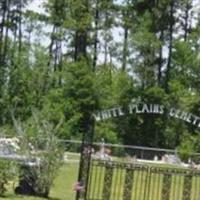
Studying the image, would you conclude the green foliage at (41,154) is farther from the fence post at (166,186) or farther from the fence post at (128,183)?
the fence post at (166,186)

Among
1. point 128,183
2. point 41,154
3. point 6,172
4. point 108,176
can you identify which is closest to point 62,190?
point 41,154

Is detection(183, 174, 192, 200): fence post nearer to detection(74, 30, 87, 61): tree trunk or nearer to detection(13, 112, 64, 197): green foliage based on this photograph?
detection(13, 112, 64, 197): green foliage

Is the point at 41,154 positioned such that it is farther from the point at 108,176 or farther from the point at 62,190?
the point at 62,190

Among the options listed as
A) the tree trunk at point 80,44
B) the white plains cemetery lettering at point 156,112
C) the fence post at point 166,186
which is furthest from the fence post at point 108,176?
the tree trunk at point 80,44

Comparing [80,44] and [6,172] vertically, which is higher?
[80,44]

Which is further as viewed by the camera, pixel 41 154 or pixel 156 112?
pixel 156 112

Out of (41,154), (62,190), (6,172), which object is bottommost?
(62,190)

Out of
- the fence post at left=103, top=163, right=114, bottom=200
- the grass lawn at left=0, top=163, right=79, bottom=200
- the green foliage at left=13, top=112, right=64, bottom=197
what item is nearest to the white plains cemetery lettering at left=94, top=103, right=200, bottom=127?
the green foliage at left=13, top=112, right=64, bottom=197

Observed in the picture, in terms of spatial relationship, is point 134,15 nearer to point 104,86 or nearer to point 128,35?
point 128,35

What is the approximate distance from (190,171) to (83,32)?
32.1m

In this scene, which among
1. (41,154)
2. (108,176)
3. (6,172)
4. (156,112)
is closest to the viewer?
(108,176)

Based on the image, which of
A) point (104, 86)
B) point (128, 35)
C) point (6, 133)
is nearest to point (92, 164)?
point (6, 133)

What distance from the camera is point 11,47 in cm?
4978

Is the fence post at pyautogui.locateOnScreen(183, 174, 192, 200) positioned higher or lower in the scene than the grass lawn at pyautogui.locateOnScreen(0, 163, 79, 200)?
higher
